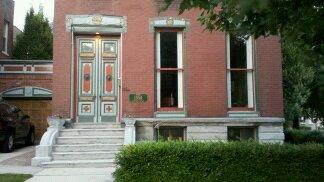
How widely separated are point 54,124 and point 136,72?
318cm

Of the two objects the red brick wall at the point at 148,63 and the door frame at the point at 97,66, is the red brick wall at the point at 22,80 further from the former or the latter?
the red brick wall at the point at 148,63

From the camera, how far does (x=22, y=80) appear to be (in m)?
23.2

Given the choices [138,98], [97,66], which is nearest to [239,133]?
[138,98]

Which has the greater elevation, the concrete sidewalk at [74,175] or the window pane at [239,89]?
the window pane at [239,89]

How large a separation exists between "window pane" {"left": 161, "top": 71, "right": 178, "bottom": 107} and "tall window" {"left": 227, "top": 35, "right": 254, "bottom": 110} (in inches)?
72.1

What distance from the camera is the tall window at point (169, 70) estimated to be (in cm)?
1513

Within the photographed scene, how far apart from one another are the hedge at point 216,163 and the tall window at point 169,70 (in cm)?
619

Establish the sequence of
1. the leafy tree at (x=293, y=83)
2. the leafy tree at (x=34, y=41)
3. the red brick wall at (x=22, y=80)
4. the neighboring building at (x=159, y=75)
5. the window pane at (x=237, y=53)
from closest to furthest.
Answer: the neighboring building at (x=159, y=75)
the window pane at (x=237, y=53)
the leafy tree at (x=293, y=83)
the red brick wall at (x=22, y=80)
the leafy tree at (x=34, y=41)

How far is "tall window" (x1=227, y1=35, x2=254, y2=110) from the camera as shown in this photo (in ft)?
50.1

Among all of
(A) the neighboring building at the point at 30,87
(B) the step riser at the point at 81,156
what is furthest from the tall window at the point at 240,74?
(A) the neighboring building at the point at 30,87

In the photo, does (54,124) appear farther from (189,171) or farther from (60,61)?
(189,171)

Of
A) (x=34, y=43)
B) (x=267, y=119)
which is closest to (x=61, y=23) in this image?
(x=267, y=119)

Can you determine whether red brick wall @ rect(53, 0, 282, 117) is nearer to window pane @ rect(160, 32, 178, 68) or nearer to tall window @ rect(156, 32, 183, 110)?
tall window @ rect(156, 32, 183, 110)

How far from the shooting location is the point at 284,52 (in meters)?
19.3
